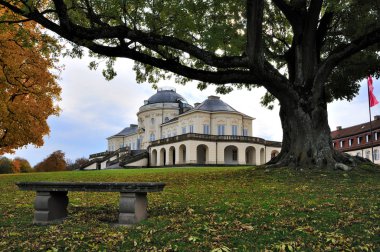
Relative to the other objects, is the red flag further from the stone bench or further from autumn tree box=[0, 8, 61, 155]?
the stone bench

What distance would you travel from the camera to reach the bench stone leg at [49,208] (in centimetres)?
775

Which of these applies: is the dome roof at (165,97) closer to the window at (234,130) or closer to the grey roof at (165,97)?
the grey roof at (165,97)

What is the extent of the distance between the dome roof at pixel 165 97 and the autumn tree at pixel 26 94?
47.6 metres

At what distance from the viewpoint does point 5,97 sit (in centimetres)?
2444

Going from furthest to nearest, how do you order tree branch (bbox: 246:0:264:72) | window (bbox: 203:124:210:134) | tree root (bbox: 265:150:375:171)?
window (bbox: 203:124:210:134) < tree root (bbox: 265:150:375:171) < tree branch (bbox: 246:0:264:72)

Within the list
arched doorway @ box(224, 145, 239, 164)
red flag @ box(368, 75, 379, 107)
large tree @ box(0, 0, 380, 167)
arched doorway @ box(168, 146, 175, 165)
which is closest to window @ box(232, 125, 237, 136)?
arched doorway @ box(224, 145, 239, 164)

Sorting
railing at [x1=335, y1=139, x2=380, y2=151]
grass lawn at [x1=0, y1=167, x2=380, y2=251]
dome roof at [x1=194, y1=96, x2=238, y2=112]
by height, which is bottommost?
grass lawn at [x1=0, y1=167, x2=380, y2=251]

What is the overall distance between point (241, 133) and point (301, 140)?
46.5m

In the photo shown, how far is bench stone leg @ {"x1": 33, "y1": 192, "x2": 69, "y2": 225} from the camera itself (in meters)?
7.75

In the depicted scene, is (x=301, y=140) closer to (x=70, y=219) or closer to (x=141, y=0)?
(x=141, y=0)

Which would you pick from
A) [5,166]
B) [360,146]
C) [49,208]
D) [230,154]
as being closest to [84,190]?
[49,208]

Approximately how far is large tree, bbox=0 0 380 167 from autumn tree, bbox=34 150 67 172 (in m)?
71.5

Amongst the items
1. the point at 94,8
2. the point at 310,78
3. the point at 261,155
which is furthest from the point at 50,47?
the point at 261,155

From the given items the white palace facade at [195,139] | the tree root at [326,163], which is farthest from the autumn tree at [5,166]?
the tree root at [326,163]
